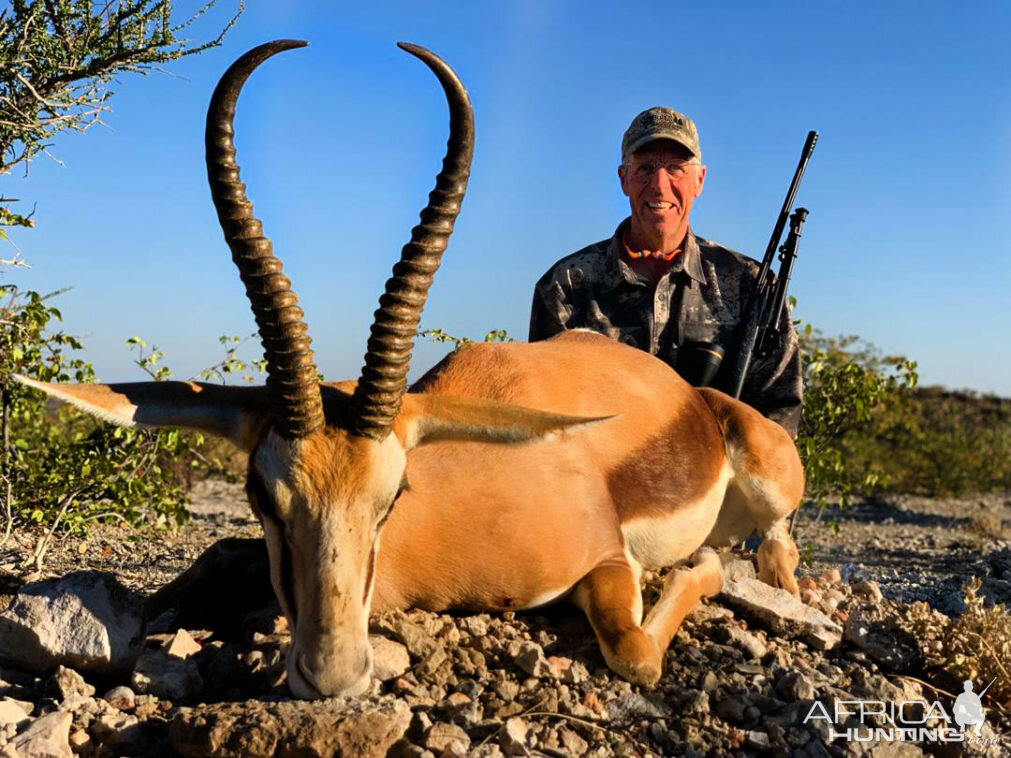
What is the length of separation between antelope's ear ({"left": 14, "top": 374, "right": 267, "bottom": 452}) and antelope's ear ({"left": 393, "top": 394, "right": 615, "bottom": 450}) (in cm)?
64

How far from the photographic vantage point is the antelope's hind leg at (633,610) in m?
4.42

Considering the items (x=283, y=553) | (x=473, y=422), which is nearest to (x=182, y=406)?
(x=283, y=553)

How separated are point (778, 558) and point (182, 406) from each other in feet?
13.0

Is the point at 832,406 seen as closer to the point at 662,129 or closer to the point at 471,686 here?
the point at 662,129

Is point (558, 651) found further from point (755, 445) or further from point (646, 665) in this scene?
point (755, 445)

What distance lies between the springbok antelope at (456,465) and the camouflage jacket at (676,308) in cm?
164

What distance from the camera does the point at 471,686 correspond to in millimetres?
4191

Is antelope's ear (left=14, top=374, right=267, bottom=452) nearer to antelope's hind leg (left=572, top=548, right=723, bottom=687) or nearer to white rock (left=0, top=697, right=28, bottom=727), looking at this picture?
white rock (left=0, top=697, right=28, bottom=727)

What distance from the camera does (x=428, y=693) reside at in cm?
411

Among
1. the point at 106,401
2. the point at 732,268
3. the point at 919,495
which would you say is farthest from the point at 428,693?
the point at 919,495

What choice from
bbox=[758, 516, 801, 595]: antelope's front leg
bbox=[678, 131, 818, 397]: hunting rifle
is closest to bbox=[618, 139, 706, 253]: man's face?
bbox=[678, 131, 818, 397]: hunting rifle

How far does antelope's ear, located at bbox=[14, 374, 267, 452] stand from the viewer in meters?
4.00

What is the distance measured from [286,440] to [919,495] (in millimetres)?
19367

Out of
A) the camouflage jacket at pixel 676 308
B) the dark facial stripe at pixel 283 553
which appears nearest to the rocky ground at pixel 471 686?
the dark facial stripe at pixel 283 553
